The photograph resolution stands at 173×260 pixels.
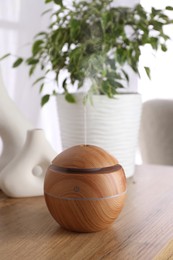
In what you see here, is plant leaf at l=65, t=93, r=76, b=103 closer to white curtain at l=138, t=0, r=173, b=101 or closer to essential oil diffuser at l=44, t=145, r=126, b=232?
essential oil diffuser at l=44, t=145, r=126, b=232

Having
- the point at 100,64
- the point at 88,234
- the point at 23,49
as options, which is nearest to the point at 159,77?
the point at 23,49

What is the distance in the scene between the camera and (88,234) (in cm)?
76

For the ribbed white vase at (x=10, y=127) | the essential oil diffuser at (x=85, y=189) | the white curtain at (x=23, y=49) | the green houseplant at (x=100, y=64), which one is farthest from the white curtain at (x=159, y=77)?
the essential oil diffuser at (x=85, y=189)

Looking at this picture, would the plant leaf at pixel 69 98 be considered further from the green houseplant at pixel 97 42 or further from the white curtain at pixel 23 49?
the white curtain at pixel 23 49

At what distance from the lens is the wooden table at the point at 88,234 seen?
680 millimetres

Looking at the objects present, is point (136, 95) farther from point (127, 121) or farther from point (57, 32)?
point (57, 32)

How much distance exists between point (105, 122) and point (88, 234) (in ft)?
1.35

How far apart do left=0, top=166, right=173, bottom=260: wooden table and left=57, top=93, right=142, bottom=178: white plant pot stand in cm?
17

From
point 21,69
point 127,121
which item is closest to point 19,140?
point 127,121

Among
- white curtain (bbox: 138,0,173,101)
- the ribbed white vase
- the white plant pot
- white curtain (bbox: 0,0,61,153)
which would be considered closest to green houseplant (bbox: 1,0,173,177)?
the white plant pot

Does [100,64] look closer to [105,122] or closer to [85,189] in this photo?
[105,122]

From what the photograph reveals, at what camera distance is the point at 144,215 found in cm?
87

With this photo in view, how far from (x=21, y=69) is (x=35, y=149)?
25.4 inches

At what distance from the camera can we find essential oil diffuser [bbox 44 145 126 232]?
0.73 metres
